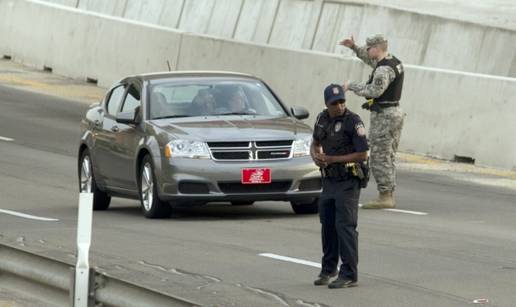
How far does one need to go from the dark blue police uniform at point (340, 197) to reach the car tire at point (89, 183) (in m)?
6.79


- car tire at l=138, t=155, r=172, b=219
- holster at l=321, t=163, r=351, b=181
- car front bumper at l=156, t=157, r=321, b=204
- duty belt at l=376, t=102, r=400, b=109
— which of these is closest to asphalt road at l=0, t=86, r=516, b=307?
car tire at l=138, t=155, r=172, b=219

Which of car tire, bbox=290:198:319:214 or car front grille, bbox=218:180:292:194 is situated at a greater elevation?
car front grille, bbox=218:180:292:194

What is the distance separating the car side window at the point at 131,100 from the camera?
690 inches

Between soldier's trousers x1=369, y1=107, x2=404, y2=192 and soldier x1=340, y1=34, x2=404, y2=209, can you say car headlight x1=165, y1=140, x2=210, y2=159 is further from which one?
soldier's trousers x1=369, y1=107, x2=404, y2=192

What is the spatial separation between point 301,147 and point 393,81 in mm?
1579

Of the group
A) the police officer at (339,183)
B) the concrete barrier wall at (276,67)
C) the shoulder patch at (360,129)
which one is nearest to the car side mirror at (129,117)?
the police officer at (339,183)

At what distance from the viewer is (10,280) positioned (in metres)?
9.98

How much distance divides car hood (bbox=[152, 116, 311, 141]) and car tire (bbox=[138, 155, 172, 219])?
0.44m

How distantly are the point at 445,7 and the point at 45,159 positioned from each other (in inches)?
504

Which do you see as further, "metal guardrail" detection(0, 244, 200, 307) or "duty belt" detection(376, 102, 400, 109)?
"duty belt" detection(376, 102, 400, 109)

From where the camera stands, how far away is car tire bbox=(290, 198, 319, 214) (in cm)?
1678

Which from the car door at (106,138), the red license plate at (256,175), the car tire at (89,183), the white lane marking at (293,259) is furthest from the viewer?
the car tire at (89,183)

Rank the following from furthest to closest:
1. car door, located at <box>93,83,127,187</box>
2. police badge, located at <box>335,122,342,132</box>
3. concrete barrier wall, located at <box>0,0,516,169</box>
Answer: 1. concrete barrier wall, located at <box>0,0,516,169</box>
2. car door, located at <box>93,83,127,187</box>
3. police badge, located at <box>335,122,342,132</box>

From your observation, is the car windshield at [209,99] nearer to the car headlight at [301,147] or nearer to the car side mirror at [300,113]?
the car side mirror at [300,113]
